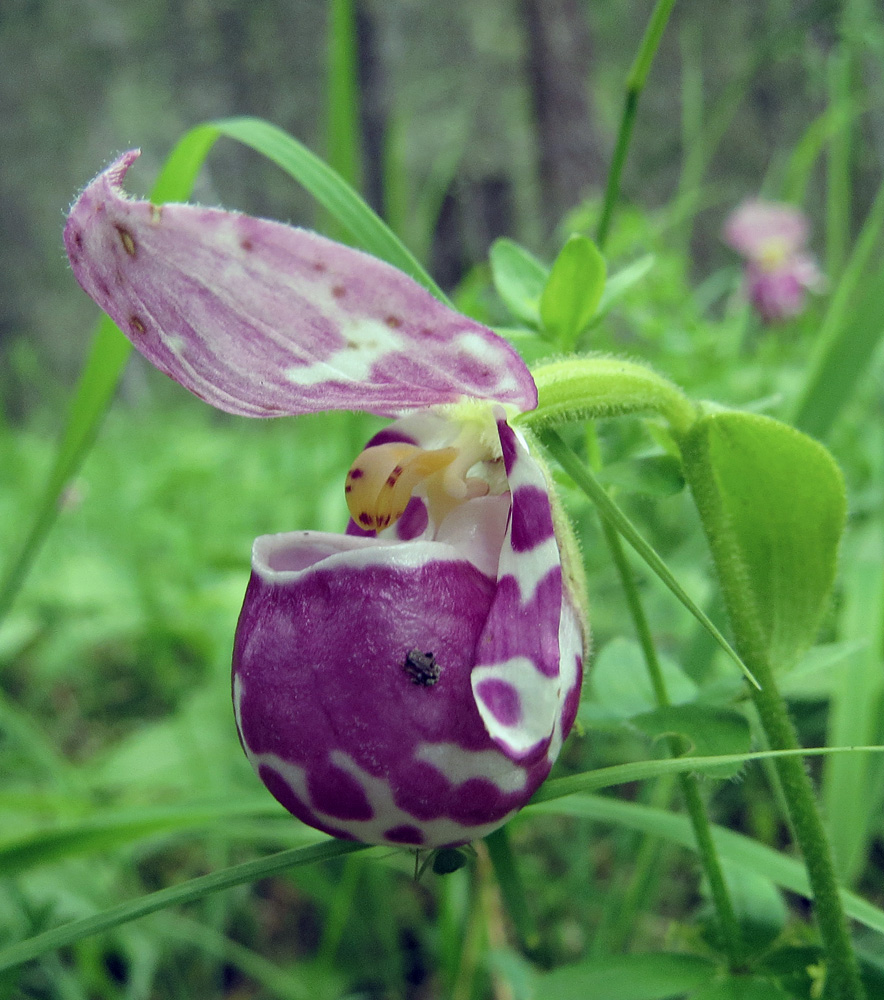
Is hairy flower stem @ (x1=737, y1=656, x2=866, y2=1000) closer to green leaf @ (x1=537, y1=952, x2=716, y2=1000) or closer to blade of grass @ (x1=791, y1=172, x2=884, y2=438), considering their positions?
green leaf @ (x1=537, y1=952, x2=716, y2=1000)

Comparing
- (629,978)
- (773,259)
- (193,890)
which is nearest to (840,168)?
(629,978)

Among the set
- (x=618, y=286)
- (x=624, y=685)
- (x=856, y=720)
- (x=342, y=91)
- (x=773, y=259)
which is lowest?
(x=773, y=259)

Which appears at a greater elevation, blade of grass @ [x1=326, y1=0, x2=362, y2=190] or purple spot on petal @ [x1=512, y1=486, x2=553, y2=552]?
blade of grass @ [x1=326, y1=0, x2=362, y2=190]

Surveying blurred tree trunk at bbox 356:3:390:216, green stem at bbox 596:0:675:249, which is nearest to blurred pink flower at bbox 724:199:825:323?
blurred tree trunk at bbox 356:3:390:216

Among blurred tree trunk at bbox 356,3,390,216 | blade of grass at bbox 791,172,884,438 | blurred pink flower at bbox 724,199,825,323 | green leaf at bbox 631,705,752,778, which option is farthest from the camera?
blurred tree trunk at bbox 356,3,390,216

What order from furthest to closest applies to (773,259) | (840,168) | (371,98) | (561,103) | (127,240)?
(561,103) → (371,98) → (773,259) → (840,168) → (127,240)

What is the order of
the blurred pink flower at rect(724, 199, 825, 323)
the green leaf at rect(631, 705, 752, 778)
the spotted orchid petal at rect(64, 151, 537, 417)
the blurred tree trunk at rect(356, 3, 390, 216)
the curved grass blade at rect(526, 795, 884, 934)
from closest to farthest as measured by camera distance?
the spotted orchid petal at rect(64, 151, 537, 417)
the green leaf at rect(631, 705, 752, 778)
the curved grass blade at rect(526, 795, 884, 934)
the blurred pink flower at rect(724, 199, 825, 323)
the blurred tree trunk at rect(356, 3, 390, 216)

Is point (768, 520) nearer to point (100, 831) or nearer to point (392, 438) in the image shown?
point (392, 438)
